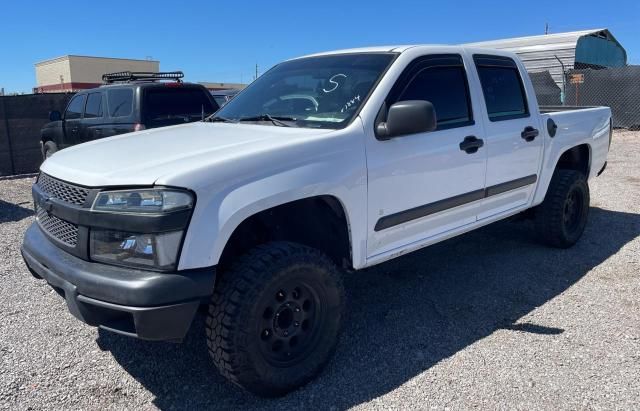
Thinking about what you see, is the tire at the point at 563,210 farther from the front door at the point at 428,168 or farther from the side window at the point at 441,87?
the side window at the point at 441,87

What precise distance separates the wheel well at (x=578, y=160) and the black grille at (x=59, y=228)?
4720 millimetres

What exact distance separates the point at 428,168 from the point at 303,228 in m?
0.93

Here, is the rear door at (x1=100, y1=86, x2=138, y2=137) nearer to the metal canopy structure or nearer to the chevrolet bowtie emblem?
the chevrolet bowtie emblem

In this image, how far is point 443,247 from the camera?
5637 millimetres

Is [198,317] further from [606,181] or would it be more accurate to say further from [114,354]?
[606,181]

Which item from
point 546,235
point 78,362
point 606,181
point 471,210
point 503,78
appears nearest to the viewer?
point 78,362

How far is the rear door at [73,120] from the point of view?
9.67 meters

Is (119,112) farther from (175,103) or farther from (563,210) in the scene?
(563,210)

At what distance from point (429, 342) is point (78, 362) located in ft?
7.22

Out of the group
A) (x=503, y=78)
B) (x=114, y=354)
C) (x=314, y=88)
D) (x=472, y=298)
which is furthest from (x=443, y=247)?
(x=114, y=354)

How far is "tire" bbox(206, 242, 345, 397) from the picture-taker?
2736mm

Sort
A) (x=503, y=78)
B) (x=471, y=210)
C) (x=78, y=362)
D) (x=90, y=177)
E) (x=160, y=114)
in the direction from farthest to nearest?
(x=160, y=114) → (x=503, y=78) → (x=471, y=210) → (x=78, y=362) → (x=90, y=177)

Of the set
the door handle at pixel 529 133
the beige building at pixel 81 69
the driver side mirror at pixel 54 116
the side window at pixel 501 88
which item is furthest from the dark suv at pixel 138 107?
the beige building at pixel 81 69

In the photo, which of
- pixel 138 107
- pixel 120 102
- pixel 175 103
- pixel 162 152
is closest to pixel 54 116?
pixel 120 102
